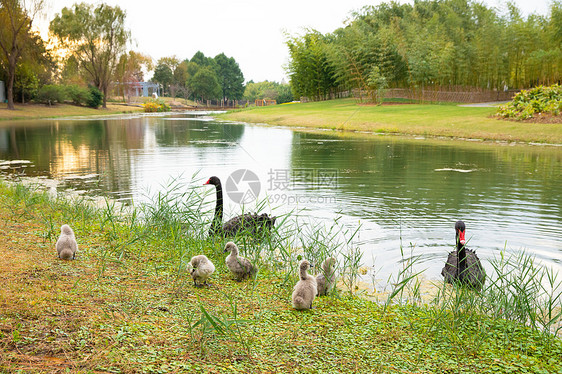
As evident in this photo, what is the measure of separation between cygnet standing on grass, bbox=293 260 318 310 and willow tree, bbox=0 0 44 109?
4806 centimetres

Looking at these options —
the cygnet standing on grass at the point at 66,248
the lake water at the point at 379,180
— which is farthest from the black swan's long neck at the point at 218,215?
the cygnet standing on grass at the point at 66,248

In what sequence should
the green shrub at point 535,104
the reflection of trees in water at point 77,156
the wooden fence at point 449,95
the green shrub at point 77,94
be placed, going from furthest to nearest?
the green shrub at point 77,94
the wooden fence at point 449,95
the green shrub at point 535,104
the reflection of trees in water at point 77,156

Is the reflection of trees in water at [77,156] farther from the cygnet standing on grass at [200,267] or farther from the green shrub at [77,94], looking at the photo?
the green shrub at [77,94]

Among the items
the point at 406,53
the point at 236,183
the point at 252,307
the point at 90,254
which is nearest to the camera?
the point at 252,307

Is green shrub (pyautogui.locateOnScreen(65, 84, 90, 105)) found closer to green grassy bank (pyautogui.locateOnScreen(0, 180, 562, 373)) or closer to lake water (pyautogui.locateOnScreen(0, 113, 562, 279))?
lake water (pyautogui.locateOnScreen(0, 113, 562, 279))

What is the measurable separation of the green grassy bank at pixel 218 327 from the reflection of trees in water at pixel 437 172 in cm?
472

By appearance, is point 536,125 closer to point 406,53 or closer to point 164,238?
point 164,238

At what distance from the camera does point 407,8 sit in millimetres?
68750

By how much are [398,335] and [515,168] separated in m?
11.5

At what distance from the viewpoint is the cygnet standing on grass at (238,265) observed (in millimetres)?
4535

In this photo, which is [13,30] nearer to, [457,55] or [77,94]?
[77,94]

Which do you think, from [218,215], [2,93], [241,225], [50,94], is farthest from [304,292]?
[2,93]

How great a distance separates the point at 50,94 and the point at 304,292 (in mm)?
55807

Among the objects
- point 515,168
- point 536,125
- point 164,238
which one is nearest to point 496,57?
point 536,125
